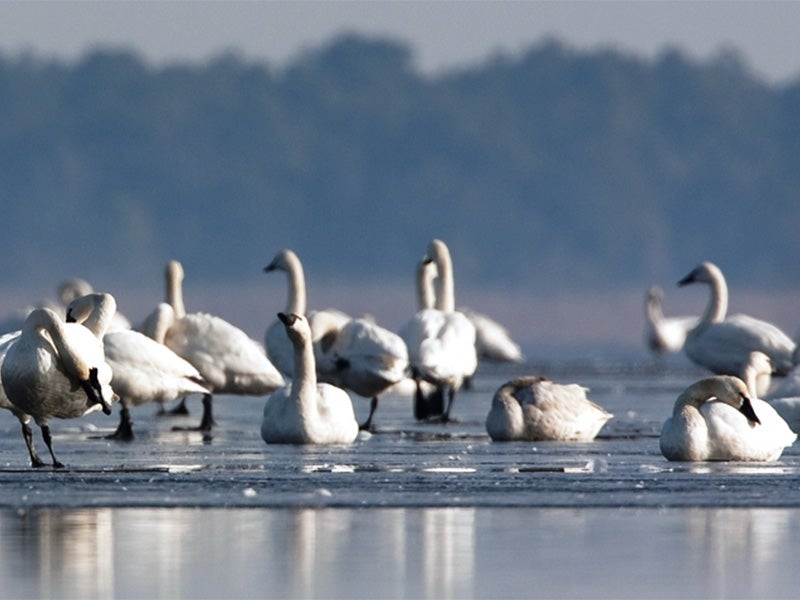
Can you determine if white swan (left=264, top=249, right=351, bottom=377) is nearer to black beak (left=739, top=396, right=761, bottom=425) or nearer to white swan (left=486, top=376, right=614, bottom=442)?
white swan (left=486, top=376, right=614, bottom=442)

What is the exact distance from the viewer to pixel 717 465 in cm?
1377

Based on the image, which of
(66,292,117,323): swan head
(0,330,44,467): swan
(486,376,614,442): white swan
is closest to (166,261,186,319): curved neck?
(486,376,614,442): white swan

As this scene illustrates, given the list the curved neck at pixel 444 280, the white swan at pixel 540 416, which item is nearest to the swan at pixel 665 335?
the curved neck at pixel 444 280

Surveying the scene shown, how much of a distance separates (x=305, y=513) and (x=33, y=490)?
6.27ft

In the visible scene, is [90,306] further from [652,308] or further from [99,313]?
[652,308]

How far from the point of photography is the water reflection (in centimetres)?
811

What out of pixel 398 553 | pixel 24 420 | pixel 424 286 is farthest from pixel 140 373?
pixel 398 553

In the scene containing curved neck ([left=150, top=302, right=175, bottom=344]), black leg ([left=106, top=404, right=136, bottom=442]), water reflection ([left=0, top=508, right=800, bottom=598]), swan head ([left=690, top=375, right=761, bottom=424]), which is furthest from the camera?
curved neck ([left=150, top=302, right=175, bottom=344])

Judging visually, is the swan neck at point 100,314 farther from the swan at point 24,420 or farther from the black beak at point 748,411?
the black beak at point 748,411

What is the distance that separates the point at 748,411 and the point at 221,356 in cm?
712

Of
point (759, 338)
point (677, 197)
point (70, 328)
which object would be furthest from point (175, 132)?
point (70, 328)

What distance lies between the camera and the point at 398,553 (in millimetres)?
8984

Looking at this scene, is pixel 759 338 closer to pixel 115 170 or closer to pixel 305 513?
pixel 305 513

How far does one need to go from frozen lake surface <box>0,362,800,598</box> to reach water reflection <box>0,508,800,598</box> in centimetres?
1
